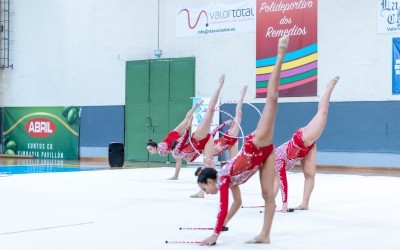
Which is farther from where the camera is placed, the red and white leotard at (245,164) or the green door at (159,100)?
the green door at (159,100)

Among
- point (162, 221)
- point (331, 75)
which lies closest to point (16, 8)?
point (331, 75)

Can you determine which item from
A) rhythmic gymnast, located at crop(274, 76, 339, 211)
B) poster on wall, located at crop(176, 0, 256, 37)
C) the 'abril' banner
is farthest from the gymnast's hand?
the 'abril' banner

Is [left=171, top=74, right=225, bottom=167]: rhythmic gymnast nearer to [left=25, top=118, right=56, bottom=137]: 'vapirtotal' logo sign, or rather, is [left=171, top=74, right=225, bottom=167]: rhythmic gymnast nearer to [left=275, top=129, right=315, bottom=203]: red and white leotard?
[left=275, top=129, right=315, bottom=203]: red and white leotard

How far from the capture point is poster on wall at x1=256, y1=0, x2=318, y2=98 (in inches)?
671

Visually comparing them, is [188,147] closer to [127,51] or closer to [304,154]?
[304,154]

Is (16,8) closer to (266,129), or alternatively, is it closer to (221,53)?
(221,53)

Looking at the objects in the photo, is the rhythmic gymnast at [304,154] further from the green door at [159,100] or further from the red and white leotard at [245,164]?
the green door at [159,100]

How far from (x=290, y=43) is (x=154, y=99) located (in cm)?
527

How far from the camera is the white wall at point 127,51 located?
16344mm

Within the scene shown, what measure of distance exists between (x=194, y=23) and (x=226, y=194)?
1503 cm

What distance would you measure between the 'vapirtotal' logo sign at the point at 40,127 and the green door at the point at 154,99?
11.9 feet

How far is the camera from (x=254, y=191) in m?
9.59

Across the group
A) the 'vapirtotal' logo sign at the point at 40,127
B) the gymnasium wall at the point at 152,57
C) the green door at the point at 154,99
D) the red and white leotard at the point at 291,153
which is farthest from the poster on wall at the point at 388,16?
the 'vapirtotal' logo sign at the point at 40,127

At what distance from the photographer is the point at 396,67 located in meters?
15.8
